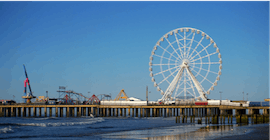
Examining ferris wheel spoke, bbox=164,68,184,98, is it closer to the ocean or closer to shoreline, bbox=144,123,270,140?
the ocean

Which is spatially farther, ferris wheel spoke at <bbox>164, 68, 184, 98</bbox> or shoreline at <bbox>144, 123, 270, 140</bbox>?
ferris wheel spoke at <bbox>164, 68, 184, 98</bbox>

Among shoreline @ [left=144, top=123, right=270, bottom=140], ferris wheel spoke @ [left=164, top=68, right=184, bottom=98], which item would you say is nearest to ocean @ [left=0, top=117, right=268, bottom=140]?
shoreline @ [left=144, top=123, right=270, bottom=140]

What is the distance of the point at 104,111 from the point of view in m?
74.2

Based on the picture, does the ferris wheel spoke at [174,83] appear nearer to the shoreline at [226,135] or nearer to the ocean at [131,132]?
the ocean at [131,132]

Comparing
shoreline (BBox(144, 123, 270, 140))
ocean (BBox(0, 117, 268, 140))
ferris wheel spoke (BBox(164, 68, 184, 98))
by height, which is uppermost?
ferris wheel spoke (BBox(164, 68, 184, 98))

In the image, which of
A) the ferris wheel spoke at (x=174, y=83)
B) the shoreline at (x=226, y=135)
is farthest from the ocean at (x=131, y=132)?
the ferris wheel spoke at (x=174, y=83)

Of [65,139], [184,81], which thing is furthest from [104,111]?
[65,139]

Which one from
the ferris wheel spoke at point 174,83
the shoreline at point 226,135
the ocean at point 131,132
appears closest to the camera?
the shoreline at point 226,135

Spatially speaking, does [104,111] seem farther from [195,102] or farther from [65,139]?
[65,139]

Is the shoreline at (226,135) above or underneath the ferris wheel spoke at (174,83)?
underneath

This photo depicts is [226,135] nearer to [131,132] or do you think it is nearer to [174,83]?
[131,132]

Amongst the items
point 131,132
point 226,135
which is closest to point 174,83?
point 131,132

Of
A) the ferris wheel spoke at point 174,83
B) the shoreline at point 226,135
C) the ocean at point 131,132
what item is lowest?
the ocean at point 131,132

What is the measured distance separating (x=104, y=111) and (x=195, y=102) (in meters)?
21.1
